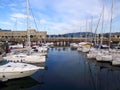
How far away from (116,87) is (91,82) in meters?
2.93

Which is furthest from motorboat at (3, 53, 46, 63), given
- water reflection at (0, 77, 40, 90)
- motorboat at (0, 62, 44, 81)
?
water reflection at (0, 77, 40, 90)

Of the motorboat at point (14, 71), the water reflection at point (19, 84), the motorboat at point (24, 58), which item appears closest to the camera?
the water reflection at point (19, 84)

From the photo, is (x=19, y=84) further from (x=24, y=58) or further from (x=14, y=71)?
(x=24, y=58)

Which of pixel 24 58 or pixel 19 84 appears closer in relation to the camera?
pixel 19 84

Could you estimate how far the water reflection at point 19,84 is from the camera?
17.2 m

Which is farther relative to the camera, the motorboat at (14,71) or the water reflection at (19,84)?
the motorboat at (14,71)

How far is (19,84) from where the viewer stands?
59.4 ft

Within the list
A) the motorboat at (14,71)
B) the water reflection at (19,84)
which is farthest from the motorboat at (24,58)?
the water reflection at (19,84)

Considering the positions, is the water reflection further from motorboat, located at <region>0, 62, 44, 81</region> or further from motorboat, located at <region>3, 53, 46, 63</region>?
motorboat, located at <region>3, 53, 46, 63</region>

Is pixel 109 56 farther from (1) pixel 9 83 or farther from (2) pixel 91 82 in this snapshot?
(1) pixel 9 83

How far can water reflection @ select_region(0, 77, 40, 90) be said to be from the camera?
17.2 metres

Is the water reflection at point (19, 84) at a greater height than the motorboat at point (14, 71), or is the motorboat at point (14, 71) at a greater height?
the motorboat at point (14, 71)

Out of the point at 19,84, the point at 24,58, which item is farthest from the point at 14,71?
the point at 24,58

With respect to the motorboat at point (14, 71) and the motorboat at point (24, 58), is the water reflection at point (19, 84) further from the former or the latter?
the motorboat at point (24, 58)
